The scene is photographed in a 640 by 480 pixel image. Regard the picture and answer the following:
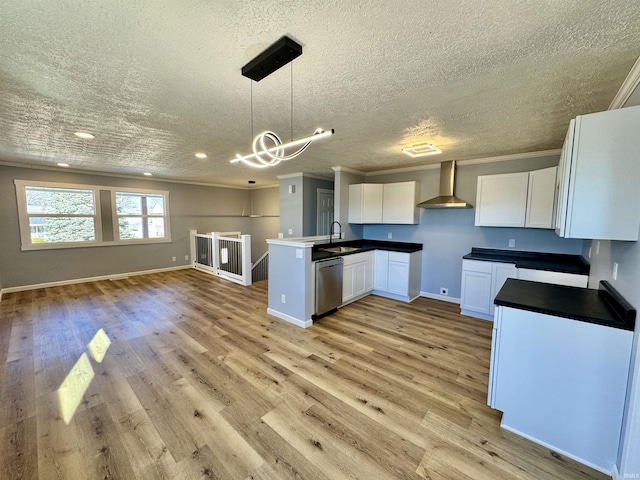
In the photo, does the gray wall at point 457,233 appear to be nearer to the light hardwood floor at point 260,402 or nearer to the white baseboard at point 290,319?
the light hardwood floor at point 260,402

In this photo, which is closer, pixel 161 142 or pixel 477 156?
pixel 161 142

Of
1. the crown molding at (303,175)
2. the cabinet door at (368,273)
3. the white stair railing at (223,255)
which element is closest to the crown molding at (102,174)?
the white stair railing at (223,255)

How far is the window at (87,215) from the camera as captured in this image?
508cm

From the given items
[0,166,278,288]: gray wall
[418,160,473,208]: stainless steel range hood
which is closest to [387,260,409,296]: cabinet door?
[418,160,473,208]: stainless steel range hood

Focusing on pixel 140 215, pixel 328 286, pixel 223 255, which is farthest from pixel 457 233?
pixel 140 215

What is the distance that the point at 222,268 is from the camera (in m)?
6.51

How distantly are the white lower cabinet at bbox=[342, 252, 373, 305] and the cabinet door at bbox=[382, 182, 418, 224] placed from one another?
2.76 ft

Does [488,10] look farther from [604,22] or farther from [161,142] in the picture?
[161,142]

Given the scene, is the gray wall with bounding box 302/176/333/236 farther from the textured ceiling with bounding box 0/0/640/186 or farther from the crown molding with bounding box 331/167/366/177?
the textured ceiling with bounding box 0/0/640/186

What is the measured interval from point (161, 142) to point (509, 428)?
4.66 m

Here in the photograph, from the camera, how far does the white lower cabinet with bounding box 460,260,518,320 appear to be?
3.60m

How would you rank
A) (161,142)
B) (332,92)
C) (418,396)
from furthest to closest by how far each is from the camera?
(161,142) < (418,396) < (332,92)

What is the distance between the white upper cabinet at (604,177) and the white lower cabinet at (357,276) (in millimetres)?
2832

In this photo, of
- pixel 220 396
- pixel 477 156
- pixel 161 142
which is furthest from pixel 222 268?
pixel 477 156
